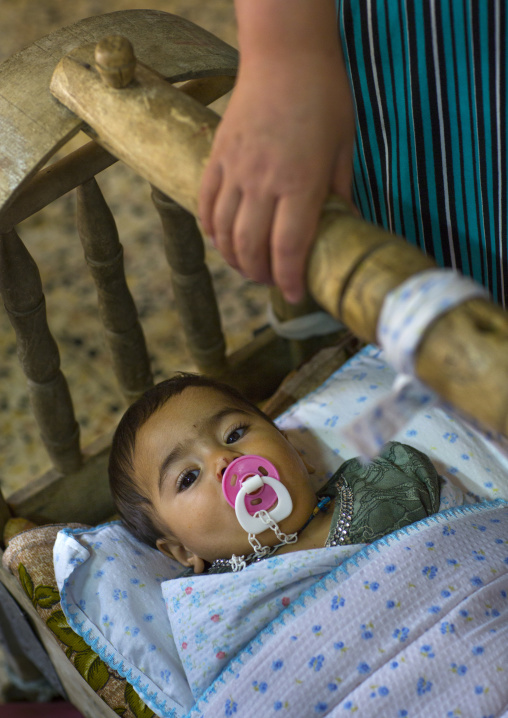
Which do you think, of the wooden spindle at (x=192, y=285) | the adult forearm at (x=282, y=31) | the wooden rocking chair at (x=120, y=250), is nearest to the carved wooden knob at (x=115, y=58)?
the wooden rocking chair at (x=120, y=250)

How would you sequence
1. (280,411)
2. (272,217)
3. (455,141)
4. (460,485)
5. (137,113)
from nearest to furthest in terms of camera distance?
(272,217) → (137,113) → (455,141) → (460,485) → (280,411)

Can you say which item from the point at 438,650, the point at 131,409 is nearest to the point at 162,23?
the point at 131,409

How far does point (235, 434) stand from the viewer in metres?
0.94

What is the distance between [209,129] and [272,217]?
0.11 m

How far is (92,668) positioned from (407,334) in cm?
63

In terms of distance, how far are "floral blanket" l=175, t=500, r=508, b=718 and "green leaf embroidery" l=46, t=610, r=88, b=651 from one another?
169 millimetres

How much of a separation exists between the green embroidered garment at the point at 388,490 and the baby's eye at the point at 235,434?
0.42 feet

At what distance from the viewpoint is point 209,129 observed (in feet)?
1.91

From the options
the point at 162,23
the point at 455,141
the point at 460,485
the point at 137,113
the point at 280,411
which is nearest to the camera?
the point at 137,113

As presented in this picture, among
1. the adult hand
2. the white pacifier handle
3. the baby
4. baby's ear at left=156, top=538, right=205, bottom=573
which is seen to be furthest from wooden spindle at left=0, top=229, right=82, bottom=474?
the adult hand

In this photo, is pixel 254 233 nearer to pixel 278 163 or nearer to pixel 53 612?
pixel 278 163

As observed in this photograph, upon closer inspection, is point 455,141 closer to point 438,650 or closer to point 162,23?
point 162,23

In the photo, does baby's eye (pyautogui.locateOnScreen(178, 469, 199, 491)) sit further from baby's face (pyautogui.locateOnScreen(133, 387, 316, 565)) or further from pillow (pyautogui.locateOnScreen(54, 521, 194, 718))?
pillow (pyautogui.locateOnScreen(54, 521, 194, 718))

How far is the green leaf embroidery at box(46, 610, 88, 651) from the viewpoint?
896mm
